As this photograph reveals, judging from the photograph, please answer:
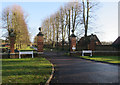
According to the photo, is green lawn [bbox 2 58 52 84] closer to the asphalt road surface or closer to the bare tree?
the asphalt road surface

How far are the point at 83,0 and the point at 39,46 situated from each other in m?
11.3

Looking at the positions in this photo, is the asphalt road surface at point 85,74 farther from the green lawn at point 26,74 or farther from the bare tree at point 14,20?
the bare tree at point 14,20

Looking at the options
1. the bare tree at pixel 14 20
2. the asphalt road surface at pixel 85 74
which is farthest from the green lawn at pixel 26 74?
the bare tree at pixel 14 20

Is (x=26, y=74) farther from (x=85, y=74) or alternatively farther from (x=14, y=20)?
(x=14, y=20)

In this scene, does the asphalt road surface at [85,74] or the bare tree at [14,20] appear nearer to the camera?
the asphalt road surface at [85,74]

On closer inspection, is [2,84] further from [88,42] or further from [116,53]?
[116,53]

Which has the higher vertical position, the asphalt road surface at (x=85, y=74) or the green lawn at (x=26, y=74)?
the green lawn at (x=26, y=74)

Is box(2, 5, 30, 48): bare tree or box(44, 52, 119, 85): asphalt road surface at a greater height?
box(2, 5, 30, 48): bare tree

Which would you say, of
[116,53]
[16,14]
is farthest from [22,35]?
[116,53]

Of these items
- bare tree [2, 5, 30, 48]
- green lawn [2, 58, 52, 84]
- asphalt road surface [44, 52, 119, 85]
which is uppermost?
bare tree [2, 5, 30, 48]

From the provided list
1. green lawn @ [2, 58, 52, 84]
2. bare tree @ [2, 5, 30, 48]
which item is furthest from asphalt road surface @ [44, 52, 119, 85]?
bare tree @ [2, 5, 30, 48]

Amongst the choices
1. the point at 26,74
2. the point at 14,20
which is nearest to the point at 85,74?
the point at 26,74

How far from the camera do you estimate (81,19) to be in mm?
19922

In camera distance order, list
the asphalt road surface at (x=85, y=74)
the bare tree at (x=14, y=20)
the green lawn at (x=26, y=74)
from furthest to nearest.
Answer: the bare tree at (x=14, y=20) < the asphalt road surface at (x=85, y=74) < the green lawn at (x=26, y=74)
